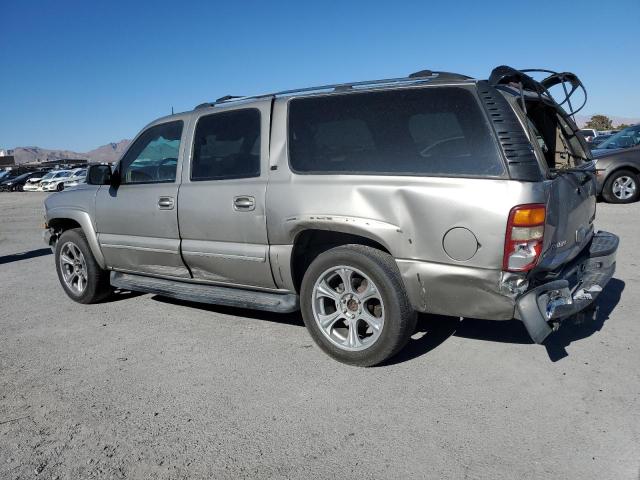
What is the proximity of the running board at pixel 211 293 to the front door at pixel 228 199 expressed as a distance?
3.5 inches

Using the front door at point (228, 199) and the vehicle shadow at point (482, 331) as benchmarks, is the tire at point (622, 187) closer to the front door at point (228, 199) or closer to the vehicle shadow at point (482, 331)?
the vehicle shadow at point (482, 331)

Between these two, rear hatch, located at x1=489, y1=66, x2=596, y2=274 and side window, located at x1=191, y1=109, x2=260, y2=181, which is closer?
rear hatch, located at x1=489, y1=66, x2=596, y2=274

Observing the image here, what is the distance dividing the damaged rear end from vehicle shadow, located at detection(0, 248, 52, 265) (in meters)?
8.31

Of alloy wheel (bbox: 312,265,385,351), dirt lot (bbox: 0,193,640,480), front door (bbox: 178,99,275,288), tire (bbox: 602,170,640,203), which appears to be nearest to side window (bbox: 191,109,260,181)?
front door (bbox: 178,99,275,288)

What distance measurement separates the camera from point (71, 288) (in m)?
5.84

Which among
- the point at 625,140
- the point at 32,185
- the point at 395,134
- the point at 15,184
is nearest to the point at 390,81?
the point at 395,134

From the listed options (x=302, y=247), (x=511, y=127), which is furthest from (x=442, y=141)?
(x=302, y=247)

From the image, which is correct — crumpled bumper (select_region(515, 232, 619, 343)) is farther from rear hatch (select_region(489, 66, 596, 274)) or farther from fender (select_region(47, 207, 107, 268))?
fender (select_region(47, 207, 107, 268))

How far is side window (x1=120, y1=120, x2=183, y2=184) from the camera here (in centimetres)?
488

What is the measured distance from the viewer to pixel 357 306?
3770 mm

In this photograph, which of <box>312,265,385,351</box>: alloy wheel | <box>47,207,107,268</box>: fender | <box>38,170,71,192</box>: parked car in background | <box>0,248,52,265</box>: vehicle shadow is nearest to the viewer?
<box>312,265,385,351</box>: alloy wheel

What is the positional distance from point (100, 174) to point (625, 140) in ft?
36.0

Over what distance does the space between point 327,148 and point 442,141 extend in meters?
0.88

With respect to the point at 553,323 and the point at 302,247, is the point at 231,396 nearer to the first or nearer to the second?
the point at 302,247
